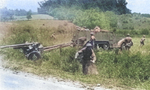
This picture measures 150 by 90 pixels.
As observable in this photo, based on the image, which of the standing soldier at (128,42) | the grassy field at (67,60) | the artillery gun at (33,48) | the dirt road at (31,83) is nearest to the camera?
the dirt road at (31,83)

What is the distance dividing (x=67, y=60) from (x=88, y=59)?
18.1 inches

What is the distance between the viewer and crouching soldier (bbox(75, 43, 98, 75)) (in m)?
6.38

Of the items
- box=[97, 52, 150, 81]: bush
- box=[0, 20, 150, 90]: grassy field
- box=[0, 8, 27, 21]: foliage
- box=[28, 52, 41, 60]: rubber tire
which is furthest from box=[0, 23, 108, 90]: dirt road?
box=[0, 8, 27, 21]: foliage

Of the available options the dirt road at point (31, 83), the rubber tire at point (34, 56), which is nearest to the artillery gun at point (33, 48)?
the rubber tire at point (34, 56)

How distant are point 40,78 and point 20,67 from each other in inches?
26.3

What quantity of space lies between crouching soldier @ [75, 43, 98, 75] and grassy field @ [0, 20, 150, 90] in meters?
0.11

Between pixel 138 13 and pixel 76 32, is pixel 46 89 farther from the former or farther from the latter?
pixel 138 13

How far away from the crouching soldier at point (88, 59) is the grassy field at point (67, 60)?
106 millimetres

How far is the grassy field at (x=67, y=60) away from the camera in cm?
633

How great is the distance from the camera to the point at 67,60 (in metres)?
6.72

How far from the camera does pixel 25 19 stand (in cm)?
661

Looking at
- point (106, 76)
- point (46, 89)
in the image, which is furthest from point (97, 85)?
point (46, 89)

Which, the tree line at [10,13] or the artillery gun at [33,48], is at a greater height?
the tree line at [10,13]

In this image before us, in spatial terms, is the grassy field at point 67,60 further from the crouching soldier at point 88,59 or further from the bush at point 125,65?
the crouching soldier at point 88,59
